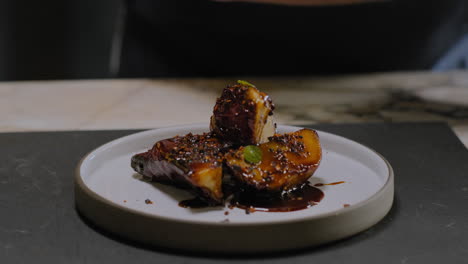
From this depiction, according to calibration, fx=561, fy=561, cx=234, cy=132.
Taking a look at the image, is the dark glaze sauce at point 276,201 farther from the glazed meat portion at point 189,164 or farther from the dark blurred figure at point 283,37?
the dark blurred figure at point 283,37

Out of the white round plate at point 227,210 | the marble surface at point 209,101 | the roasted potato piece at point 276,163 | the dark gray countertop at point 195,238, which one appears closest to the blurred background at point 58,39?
the marble surface at point 209,101

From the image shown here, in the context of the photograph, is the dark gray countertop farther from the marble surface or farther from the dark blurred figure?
the dark blurred figure

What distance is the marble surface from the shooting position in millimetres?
2156

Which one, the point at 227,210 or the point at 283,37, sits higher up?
the point at 227,210

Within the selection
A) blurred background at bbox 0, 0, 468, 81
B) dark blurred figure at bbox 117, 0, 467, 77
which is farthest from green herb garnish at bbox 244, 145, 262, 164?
blurred background at bbox 0, 0, 468, 81

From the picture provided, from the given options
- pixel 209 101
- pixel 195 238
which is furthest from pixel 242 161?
pixel 209 101

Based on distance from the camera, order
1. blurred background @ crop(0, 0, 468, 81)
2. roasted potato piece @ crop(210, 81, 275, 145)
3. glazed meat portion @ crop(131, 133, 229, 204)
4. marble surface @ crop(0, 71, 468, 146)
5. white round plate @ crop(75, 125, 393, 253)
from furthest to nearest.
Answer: blurred background @ crop(0, 0, 468, 81)
marble surface @ crop(0, 71, 468, 146)
roasted potato piece @ crop(210, 81, 275, 145)
glazed meat portion @ crop(131, 133, 229, 204)
white round plate @ crop(75, 125, 393, 253)

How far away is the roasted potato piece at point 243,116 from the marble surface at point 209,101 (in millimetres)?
820

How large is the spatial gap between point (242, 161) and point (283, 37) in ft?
5.67

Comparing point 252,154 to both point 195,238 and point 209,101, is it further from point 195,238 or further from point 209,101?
point 209,101

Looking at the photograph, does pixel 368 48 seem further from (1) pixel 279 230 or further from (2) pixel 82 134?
(1) pixel 279 230

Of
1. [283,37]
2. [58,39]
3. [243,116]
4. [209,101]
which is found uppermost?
[243,116]

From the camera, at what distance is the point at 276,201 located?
118 cm

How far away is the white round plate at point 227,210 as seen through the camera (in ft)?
3.28
